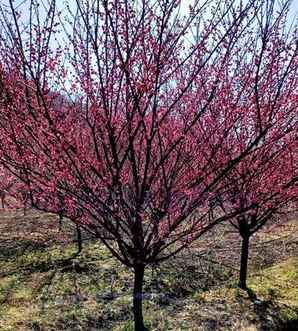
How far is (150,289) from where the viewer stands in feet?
21.9

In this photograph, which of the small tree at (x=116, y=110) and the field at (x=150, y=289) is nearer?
the small tree at (x=116, y=110)

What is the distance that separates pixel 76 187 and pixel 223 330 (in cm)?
262

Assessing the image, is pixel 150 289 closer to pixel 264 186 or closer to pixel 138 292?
pixel 138 292

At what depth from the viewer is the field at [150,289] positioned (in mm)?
5473

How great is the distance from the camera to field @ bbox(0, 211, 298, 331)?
18.0 feet

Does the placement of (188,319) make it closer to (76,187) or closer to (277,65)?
(76,187)

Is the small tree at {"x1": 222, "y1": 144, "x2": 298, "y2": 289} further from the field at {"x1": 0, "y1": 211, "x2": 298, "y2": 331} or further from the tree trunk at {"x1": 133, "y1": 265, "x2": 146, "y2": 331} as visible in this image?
the tree trunk at {"x1": 133, "y1": 265, "x2": 146, "y2": 331}

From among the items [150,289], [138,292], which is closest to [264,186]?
[138,292]

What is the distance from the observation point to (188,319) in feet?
18.0

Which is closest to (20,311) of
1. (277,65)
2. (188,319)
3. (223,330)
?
(188,319)

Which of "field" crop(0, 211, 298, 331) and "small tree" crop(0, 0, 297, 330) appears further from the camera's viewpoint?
"field" crop(0, 211, 298, 331)

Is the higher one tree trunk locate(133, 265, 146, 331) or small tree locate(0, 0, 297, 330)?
small tree locate(0, 0, 297, 330)

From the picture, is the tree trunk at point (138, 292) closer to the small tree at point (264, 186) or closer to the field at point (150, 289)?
the field at point (150, 289)

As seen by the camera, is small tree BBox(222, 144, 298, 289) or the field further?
the field
